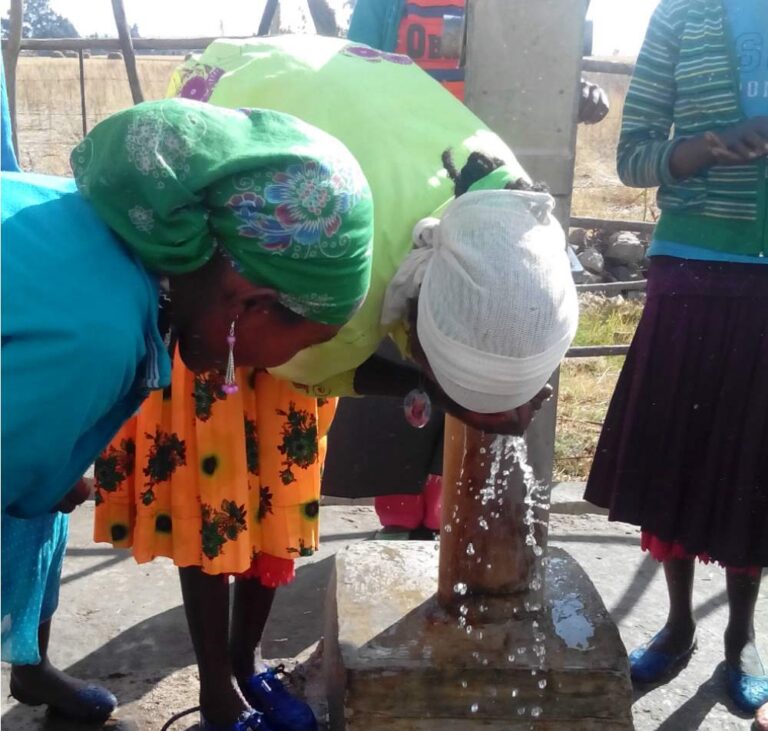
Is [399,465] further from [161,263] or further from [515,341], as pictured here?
[161,263]

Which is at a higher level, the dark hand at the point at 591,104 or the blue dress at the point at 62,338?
the dark hand at the point at 591,104

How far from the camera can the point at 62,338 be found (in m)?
1.13

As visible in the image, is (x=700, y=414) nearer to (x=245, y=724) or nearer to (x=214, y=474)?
(x=214, y=474)

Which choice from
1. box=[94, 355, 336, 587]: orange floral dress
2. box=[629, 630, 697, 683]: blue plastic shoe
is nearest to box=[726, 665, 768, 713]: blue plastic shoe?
box=[629, 630, 697, 683]: blue plastic shoe

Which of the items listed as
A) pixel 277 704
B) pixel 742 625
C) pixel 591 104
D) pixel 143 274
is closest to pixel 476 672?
pixel 277 704

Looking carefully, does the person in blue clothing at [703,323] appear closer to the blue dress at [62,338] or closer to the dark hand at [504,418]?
the dark hand at [504,418]

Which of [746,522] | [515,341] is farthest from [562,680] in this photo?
[515,341]

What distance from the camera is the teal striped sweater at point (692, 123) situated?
226cm

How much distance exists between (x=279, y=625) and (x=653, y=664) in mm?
1069

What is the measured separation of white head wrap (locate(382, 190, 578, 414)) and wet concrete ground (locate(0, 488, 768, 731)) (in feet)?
4.30

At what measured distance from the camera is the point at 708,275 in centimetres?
230

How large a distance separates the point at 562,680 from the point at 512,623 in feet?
0.61

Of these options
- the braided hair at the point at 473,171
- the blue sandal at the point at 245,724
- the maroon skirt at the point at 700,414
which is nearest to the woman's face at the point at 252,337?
the braided hair at the point at 473,171

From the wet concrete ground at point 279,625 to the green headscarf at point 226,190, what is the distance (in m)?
1.49
